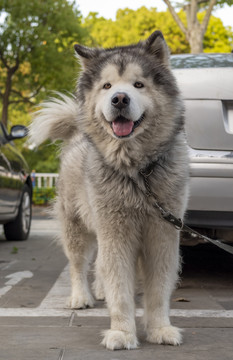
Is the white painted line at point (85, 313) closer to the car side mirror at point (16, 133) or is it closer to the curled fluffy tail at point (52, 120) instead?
the curled fluffy tail at point (52, 120)

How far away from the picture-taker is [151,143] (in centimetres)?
407

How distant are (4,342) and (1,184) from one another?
4.93 m

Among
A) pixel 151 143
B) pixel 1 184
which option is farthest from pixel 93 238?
pixel 1 184

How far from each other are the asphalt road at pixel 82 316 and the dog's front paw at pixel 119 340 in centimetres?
5

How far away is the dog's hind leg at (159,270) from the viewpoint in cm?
407

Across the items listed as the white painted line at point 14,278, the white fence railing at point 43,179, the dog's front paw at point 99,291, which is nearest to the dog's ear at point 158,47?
the dog's front paw at point 99,291

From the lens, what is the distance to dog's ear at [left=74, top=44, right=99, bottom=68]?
14.1 feet

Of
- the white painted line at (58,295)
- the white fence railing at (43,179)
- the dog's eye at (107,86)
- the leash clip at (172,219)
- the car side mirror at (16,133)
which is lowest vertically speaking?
the white fence railing at (43,179)

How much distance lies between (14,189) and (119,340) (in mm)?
5961

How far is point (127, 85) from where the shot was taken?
3.94 meters

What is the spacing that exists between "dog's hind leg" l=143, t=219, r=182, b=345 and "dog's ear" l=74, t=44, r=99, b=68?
1.12m

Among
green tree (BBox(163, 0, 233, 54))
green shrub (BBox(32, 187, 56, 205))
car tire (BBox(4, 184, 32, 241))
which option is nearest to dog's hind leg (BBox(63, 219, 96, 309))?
car tire (BBox(4, 184, 32, 241))

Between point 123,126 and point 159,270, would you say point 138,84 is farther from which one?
point 159,270

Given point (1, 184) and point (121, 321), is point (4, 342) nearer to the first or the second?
point (121, 321)
